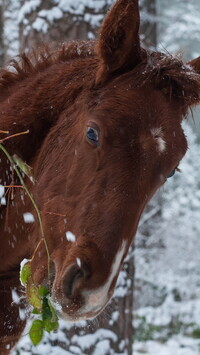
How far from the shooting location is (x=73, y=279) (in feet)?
8.66

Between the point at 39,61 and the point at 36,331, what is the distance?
182 centimetres

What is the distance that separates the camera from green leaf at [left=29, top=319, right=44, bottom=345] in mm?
2832

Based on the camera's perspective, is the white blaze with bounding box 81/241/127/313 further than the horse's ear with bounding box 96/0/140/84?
No

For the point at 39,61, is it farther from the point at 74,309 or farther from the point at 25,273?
the point at 74,309

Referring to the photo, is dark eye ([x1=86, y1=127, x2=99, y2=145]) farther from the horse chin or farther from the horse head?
the horse chin

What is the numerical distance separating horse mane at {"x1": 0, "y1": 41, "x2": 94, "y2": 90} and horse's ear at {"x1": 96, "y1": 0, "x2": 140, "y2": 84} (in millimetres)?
384

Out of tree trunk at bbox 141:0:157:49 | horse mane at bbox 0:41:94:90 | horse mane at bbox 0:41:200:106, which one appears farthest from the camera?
tree trunk at bbox 141:0:157:49

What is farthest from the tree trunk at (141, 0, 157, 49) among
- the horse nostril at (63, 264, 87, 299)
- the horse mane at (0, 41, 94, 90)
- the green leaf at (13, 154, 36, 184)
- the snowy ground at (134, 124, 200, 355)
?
the snowy ground at (134, 124, 200, 355)

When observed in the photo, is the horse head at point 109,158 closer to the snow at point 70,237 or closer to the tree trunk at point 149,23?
the snow at point 70,237

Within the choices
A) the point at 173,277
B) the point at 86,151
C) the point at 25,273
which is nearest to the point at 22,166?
the point at 86,151

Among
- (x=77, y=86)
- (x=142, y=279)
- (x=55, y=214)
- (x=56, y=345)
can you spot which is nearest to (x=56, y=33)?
(x=77, y=86)

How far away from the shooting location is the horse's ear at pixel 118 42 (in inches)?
123

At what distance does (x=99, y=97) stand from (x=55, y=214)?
74 cm

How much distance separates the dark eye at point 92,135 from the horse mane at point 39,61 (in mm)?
782
